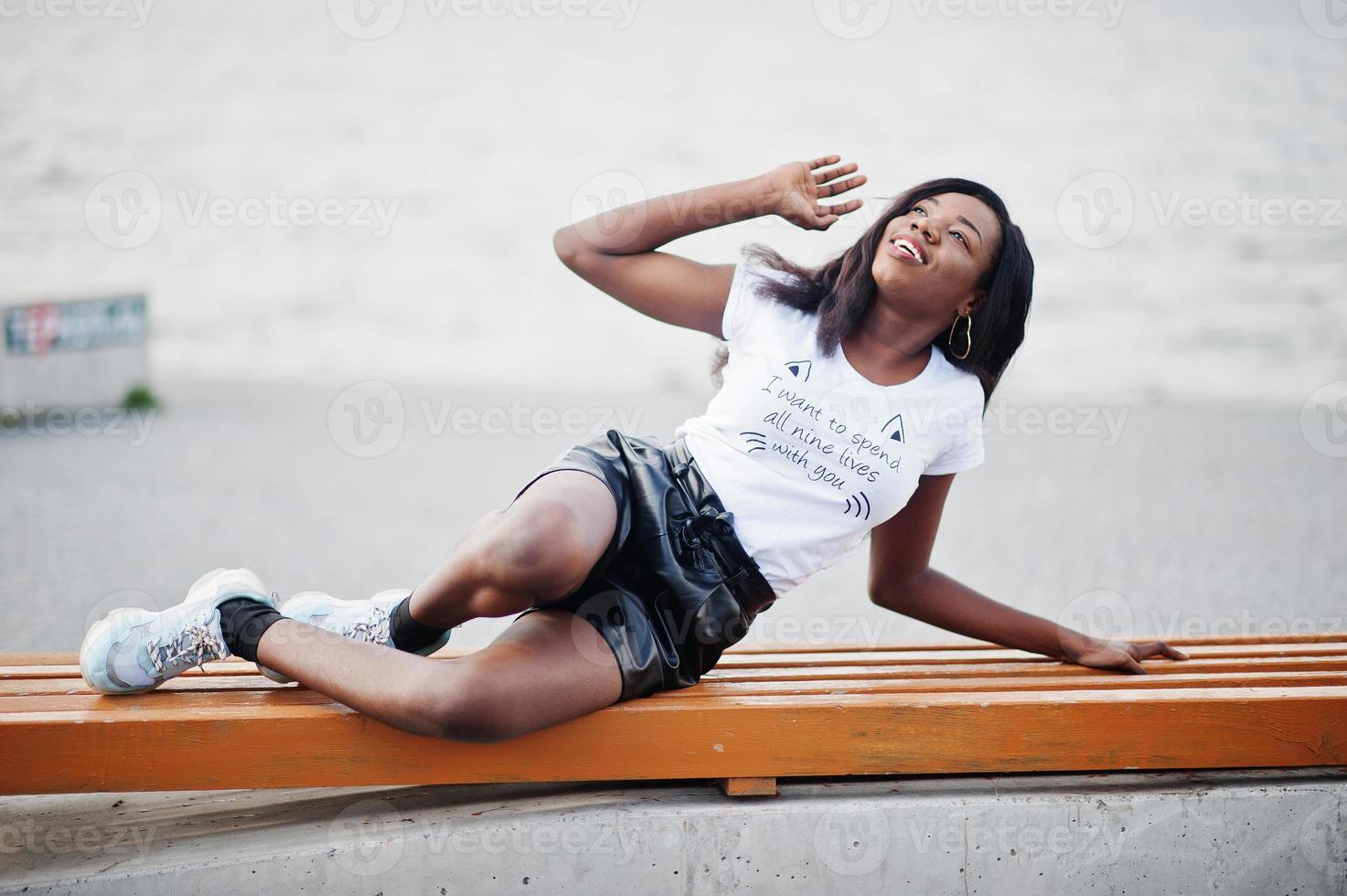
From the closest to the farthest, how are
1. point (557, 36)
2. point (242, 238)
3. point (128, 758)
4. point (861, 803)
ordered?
1. point (128, 758)
2. point (861, 803)
3. point (557, 36)
4. point (242, 238)

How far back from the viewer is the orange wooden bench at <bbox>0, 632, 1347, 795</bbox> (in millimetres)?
1740

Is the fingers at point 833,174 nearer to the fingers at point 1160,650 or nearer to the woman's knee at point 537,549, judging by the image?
the woman's knee at point 537,549

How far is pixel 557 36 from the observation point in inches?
332

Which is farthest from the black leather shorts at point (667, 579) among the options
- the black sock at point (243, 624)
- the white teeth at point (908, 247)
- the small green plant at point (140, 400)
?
the small green plant at point (140, 400)

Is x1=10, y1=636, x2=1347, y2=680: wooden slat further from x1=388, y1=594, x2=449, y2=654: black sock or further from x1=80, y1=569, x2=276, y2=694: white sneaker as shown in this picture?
x1=388, y1=594, x2=449, y2=654: black sock

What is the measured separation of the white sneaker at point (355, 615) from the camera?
6.64 ft

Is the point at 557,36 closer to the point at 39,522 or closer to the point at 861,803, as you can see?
the point at 39,522

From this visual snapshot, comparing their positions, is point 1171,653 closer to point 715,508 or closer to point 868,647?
point 868,647

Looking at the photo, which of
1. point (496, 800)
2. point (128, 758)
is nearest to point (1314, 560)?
point (496, 800)

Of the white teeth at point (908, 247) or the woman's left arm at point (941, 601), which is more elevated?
the white teeth at point (908, 247)

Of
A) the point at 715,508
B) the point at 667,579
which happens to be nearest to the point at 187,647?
the point at 667,579

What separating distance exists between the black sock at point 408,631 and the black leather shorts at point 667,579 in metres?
0.22

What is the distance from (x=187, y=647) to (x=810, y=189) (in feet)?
4.76

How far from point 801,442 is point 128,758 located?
1250 mm
